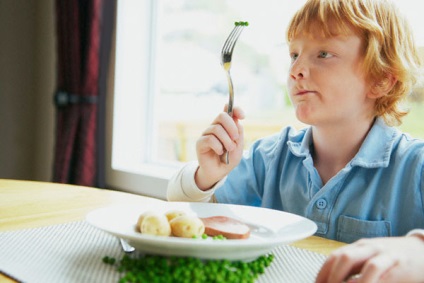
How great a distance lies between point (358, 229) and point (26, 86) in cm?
234

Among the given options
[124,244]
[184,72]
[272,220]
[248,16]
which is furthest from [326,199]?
[184,72]

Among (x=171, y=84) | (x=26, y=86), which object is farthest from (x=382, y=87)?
(x=26, y=86)

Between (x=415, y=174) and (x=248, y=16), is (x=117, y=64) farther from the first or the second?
(x=415, y=174)

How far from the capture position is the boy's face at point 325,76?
4.03 feet

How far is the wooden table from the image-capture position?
102 centimetres

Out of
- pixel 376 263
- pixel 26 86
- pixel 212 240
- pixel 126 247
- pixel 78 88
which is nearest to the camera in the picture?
pixel 376 263

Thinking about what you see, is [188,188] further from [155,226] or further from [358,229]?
[155,226]

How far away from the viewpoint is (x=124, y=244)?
34.0 inches

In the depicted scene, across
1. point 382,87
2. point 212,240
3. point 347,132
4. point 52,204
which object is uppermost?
point 382,87

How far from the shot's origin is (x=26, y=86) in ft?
9.75

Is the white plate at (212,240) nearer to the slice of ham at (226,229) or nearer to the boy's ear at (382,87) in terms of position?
the slice of ham at (226,229)

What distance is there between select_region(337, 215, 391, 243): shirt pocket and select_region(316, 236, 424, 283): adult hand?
0.50 metres

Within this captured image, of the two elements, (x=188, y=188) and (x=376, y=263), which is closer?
(x=376, y=263)

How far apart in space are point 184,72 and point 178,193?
1.29 metres
